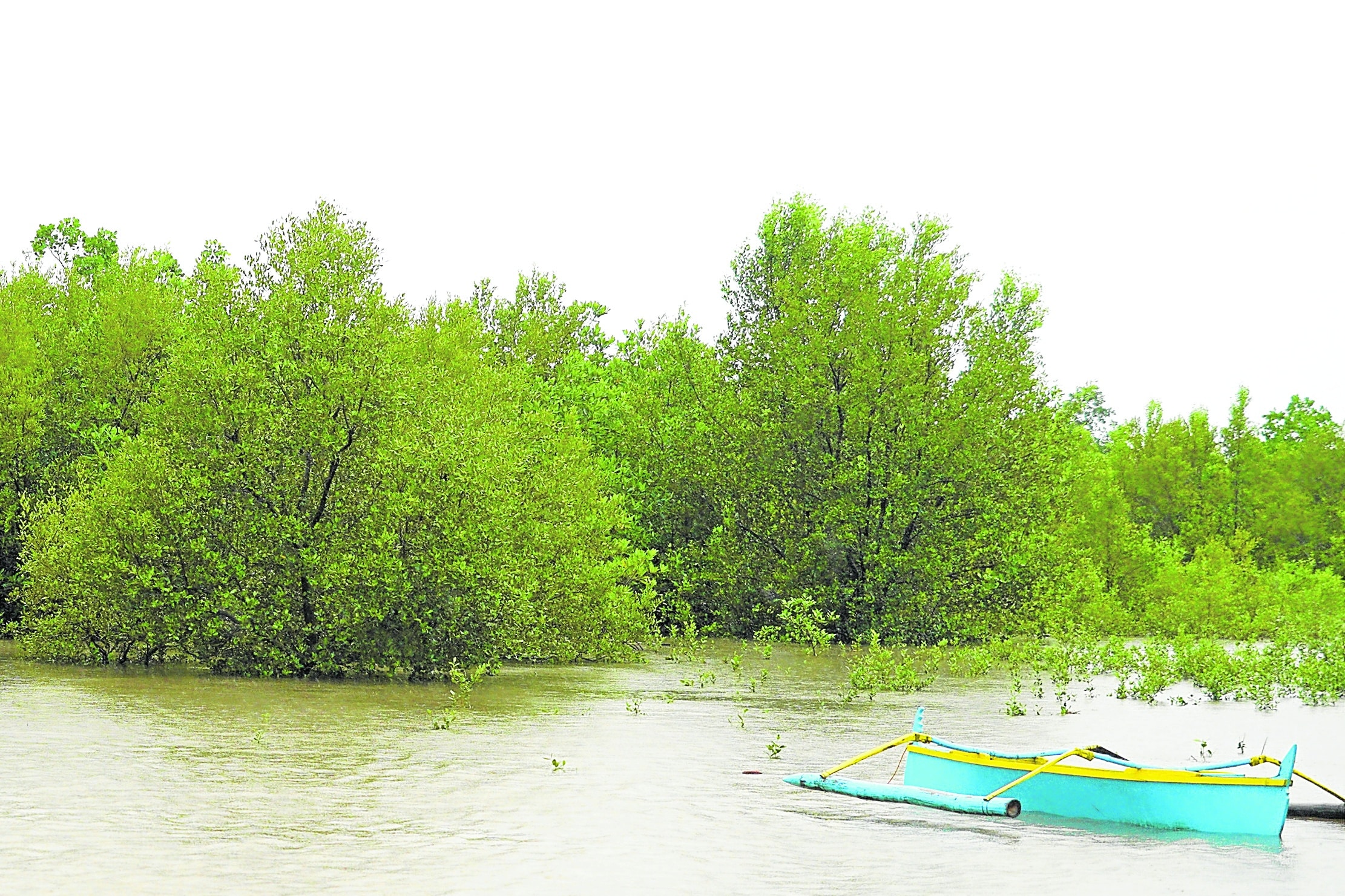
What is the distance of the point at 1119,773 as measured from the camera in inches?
547

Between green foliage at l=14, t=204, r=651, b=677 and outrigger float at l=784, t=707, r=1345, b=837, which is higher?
green foliage at l=14, t=204, r=651, b=677

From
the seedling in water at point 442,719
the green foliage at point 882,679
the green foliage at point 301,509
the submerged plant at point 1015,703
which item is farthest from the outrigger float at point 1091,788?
the green foliage at point 301,509

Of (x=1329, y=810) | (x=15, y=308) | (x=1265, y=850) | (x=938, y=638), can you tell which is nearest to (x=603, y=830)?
(x=1265, y=850)

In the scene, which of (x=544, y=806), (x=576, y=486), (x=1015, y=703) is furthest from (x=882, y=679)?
(x=544, y=806)

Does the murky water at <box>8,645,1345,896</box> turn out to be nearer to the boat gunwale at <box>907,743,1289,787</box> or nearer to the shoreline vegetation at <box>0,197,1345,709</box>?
the boat gunwale at <box>907,743,1289,787</box>

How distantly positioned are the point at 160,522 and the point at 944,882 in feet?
69.3

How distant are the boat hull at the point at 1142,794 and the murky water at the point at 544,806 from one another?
268 mm

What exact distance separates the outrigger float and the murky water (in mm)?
226

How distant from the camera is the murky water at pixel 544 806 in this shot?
36.5ft

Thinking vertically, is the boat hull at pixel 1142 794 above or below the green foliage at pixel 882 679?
below

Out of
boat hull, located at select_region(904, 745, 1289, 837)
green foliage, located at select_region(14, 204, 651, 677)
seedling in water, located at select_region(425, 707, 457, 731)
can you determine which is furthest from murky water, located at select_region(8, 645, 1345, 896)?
green foliage, located at select_region(14, 204, 651, 677)

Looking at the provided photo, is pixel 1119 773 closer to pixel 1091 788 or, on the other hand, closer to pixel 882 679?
pixel 1091 788

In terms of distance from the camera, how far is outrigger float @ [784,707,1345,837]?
43.7ft

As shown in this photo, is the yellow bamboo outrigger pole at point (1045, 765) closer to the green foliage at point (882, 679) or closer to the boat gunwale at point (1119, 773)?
the boat gunwale at point (1119, 773)
